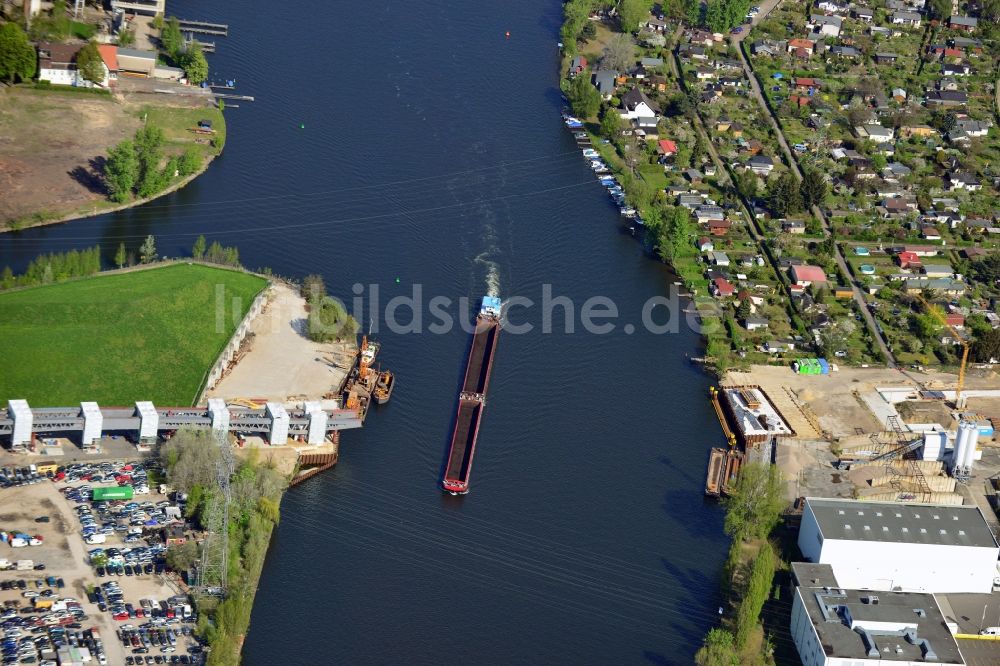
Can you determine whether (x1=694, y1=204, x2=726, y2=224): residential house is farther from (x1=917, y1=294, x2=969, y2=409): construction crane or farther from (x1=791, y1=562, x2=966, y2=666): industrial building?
(x1=791, y1=562, x2=966, y2=666): industrial building

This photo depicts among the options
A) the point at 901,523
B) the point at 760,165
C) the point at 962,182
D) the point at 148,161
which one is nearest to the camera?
the point at 901,523

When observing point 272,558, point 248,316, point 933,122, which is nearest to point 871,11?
point 933,122

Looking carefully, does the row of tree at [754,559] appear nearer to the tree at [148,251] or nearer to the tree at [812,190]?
the tree at [812,190]

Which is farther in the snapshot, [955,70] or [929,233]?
[955,70]

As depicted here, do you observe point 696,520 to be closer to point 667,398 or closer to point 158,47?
point 667,398

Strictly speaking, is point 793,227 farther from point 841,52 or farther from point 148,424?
point 148,424

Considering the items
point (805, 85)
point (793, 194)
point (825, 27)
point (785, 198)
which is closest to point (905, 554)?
point (785, 198)
